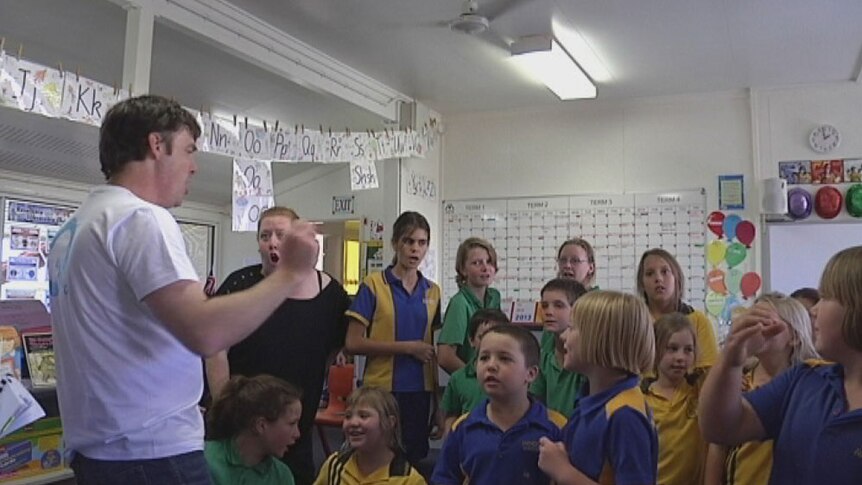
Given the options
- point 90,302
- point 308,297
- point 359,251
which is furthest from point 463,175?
point 90,302

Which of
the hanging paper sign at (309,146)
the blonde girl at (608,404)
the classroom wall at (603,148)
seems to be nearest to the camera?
the blonde girl at (608,404)

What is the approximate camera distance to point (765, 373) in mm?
1839

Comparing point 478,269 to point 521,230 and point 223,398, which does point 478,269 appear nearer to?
point 223,398

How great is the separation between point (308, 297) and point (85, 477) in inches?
Result: 44.3

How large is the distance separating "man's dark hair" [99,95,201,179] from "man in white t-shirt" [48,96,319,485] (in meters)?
0.09

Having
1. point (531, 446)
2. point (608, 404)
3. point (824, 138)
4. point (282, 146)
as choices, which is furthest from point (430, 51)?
point (608, 404)

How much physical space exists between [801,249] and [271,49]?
3.24 m

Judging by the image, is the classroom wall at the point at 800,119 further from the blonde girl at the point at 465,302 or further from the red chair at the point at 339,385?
the red chair at the point at 339,385

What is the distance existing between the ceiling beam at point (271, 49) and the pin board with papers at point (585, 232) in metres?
1.02

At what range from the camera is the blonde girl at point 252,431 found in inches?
76.3

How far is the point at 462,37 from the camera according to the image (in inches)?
140

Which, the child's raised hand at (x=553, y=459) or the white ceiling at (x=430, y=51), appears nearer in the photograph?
the child's raised hand at (x=553, y=459)

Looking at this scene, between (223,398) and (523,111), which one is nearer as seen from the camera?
(223,398)

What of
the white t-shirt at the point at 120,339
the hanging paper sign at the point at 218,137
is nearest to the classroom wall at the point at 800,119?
the hanging paper sign at the point at 218,137
